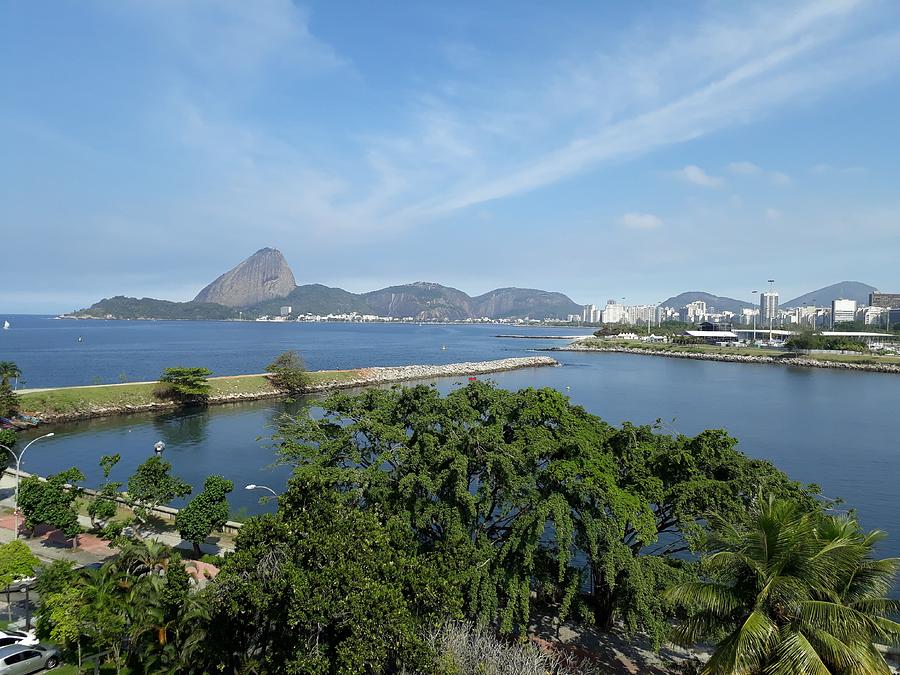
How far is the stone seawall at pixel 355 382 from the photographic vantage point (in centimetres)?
3753

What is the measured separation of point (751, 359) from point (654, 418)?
207 ft

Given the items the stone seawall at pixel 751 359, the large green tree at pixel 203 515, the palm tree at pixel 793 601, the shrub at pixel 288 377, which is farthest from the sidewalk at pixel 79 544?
the stone seawall at pixel 751 359

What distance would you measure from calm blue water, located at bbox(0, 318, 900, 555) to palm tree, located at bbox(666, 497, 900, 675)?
520 inches

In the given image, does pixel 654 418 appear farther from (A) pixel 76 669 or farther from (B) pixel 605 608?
(A) pixel 76 669

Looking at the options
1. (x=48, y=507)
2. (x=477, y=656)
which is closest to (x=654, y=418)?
(x=477, y=656)

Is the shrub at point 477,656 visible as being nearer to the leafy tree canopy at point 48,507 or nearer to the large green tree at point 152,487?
the large green tree at point 152,487

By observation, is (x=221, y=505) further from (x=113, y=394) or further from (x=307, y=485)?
(x=113, y=394)

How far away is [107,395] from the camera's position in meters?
40.0

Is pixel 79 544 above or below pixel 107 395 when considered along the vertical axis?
below

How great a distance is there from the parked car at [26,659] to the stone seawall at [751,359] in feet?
306

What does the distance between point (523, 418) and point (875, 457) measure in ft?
89.2

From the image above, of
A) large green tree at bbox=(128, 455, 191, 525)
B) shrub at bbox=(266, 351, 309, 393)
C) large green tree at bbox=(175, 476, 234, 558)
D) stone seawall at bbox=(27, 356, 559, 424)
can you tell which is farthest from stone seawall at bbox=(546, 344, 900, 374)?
large green tree at bbox=(128, 455, 191, 525)

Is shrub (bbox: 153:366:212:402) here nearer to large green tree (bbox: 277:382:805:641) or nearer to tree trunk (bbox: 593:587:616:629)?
large green tree (bbox: 277:382:805:641)

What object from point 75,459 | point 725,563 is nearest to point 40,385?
point 75,459
